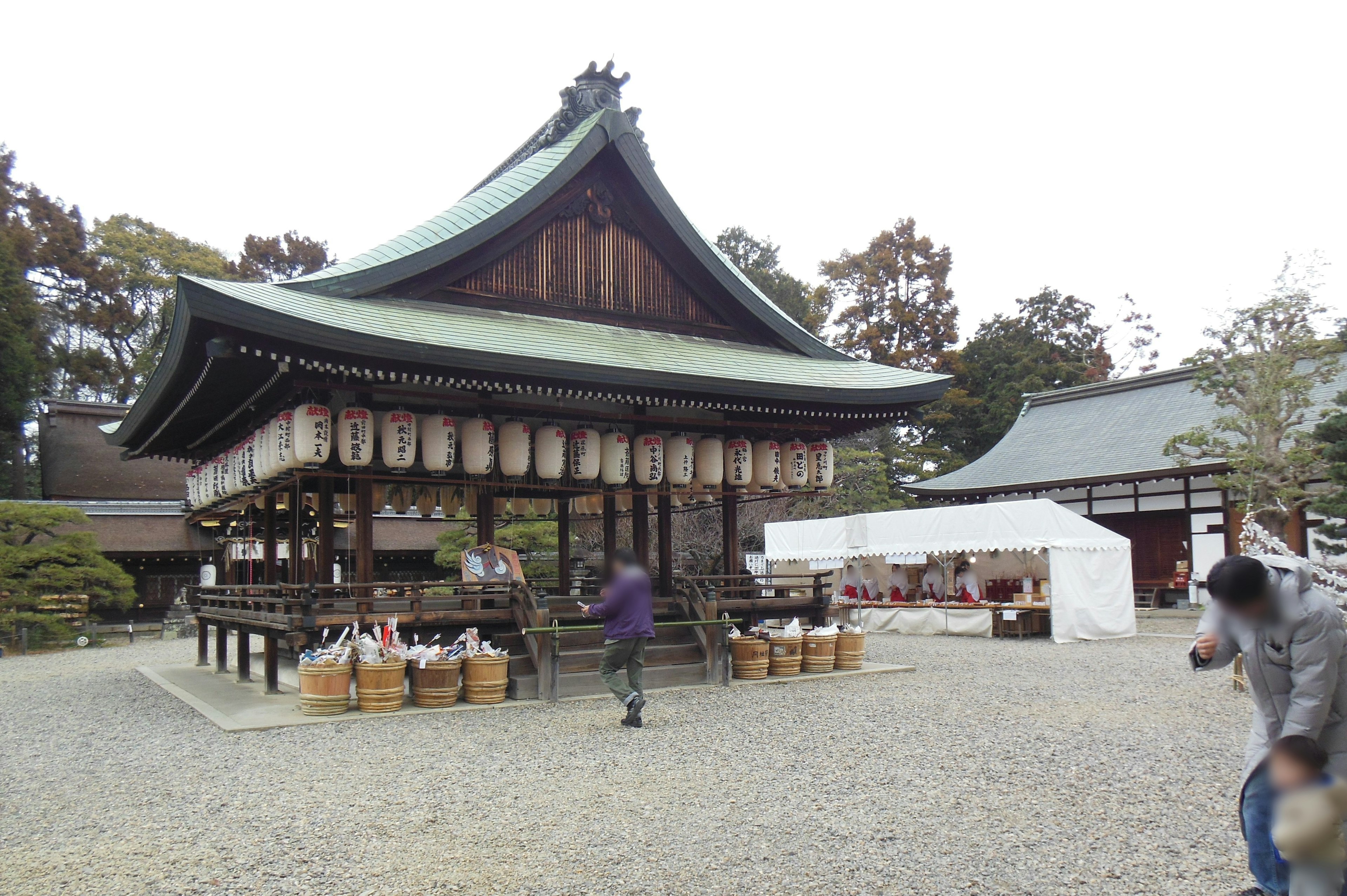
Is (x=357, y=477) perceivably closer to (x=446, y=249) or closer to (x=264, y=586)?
(x=264, y=586)

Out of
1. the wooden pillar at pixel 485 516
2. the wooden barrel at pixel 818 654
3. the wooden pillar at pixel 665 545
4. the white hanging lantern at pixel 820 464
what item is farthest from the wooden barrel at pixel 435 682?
the white hanging lantern at pixel 820 464

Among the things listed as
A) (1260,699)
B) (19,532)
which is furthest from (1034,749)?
(19,532)

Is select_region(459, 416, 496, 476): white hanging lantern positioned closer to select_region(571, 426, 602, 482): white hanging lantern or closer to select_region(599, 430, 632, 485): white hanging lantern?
select_region(571, 426, 602, 482): white hanging lantern

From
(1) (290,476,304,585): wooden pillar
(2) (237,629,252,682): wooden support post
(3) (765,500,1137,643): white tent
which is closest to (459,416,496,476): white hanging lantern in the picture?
(1) (290,476,304,585): wooden pillar

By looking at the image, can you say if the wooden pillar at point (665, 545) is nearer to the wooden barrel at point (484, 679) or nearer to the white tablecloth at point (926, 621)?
the wooden barrel at point (484, 679)

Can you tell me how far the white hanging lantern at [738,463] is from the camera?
12609mm

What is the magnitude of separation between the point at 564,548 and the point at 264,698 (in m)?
5.19

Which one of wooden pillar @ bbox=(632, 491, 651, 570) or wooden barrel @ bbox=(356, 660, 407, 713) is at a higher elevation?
wooden pillar @ bbox=(632, 491, 651, 570)

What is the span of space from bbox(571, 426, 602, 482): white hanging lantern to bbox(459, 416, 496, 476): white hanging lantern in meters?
1.21

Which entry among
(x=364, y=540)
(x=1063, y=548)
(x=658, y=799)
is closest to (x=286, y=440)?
(x=364, y=540)

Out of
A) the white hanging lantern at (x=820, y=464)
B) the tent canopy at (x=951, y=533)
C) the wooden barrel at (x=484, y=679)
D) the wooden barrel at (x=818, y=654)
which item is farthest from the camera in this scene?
the tent canopy at (x=951, y=533)

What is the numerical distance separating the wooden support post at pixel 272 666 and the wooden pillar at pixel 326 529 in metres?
1.27

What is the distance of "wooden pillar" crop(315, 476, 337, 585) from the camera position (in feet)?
32.9

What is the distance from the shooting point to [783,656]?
37.6 feet
